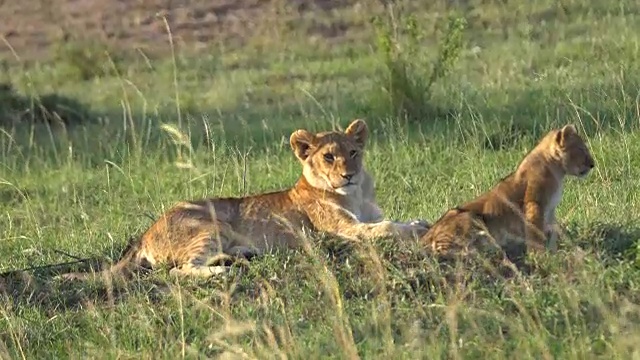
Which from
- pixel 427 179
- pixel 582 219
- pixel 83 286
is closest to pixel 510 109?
pixel 427 179

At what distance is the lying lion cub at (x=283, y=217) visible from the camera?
23.6ft

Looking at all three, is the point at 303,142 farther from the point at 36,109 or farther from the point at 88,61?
the point at 88,61

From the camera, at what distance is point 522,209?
6.74 m

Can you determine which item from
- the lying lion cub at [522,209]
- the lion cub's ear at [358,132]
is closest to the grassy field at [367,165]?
the lying lion cub at [522,209]

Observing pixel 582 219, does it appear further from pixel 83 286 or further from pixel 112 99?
pixel 112 99

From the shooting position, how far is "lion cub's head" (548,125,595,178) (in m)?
6.84

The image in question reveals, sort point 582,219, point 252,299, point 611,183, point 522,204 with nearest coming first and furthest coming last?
point 252,299, point 522,204, point 582,219, point 611,183

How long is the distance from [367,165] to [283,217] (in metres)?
2.98

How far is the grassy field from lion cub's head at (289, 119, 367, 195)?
59 cm

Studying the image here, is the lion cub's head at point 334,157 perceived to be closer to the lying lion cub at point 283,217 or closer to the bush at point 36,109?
the lying lion cub at point 283,217

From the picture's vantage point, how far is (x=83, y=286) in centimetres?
685

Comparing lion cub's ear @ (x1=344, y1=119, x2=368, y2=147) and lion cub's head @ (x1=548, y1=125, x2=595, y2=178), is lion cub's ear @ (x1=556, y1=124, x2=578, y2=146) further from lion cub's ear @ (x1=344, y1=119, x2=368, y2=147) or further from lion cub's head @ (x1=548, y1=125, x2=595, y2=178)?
lion cub's ear @ (x1=344, y1=119, x2=368, y2=147)

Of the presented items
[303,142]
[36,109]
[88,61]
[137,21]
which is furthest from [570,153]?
[137,21]

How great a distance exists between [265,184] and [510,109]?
2.73m
